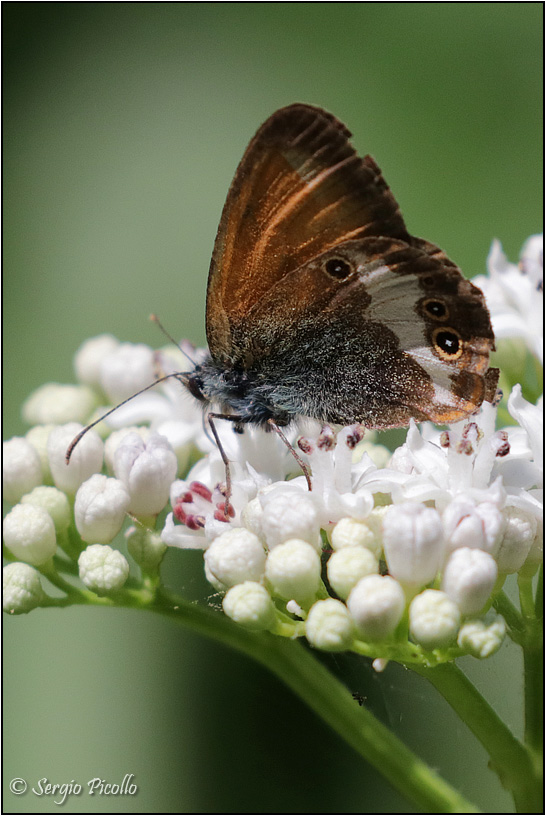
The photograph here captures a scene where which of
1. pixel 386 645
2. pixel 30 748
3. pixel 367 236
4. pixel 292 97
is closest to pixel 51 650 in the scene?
pixel 30 748

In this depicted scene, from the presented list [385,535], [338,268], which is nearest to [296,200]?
[338,268]

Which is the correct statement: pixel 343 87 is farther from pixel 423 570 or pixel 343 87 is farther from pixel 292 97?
pixel 423 570

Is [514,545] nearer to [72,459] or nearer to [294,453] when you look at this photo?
[294,453]

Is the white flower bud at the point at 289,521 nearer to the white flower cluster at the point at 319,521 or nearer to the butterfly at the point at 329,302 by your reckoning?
the white flower cluster at the point at 319,521

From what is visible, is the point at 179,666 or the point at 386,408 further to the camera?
the point at 179,666

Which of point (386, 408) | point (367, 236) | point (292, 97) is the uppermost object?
point (292, 97)

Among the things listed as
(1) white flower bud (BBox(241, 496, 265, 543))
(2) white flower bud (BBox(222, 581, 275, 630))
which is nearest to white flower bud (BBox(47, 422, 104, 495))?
(1) white flower bud (BBox(241, 496, 265, 543))
